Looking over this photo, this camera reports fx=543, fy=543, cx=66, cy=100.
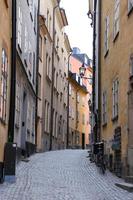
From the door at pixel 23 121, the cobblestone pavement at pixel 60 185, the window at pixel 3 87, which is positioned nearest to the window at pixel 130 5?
the window at pixel 3 87

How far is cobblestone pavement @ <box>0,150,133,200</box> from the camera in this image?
447 inches

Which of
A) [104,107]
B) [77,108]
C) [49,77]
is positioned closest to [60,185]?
[104,107]

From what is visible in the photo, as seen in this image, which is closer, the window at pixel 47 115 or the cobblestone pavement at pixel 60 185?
the cobblestone pavement at pixel 60 185

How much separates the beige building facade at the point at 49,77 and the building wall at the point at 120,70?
10.4m

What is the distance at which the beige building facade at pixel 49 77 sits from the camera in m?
31.3

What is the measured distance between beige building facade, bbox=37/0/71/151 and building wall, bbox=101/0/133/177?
10406mm

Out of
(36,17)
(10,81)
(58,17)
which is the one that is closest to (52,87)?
(58,17)

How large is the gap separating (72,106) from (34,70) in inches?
1287

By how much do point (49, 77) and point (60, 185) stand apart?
72.9ft

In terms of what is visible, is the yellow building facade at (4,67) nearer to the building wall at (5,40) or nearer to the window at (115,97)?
the building wall at (5,40)

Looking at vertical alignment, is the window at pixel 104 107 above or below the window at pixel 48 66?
below

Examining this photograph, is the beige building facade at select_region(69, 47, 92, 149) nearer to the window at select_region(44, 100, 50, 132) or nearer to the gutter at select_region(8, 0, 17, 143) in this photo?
the window at select_region(44, 100, 50, 132)

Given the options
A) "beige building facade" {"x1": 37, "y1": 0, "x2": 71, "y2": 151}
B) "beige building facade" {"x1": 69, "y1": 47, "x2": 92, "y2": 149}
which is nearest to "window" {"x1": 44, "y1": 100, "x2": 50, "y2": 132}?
"beige building facade" {"x1": 37, "y1": 0, "x2": 71, "y2": 151}

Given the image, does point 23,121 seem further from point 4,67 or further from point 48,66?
point 48,66
